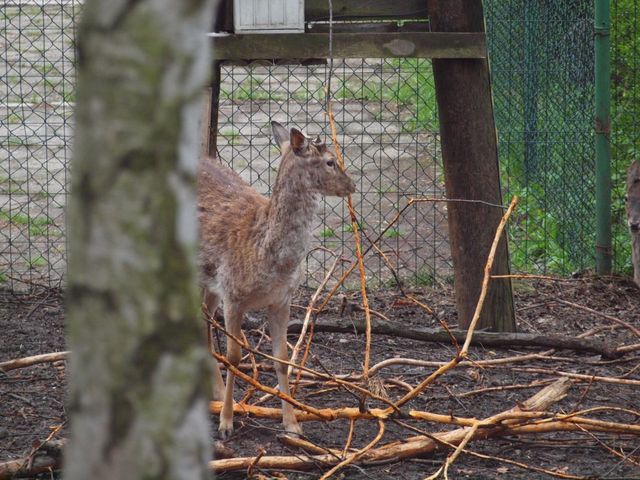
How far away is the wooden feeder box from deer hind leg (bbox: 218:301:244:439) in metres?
1.68

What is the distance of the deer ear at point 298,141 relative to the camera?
5.09 m

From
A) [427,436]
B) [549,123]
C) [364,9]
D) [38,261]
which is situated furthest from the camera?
[549,123]

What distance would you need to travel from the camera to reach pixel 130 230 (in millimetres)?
1235

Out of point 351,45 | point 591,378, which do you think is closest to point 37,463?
point 591,378

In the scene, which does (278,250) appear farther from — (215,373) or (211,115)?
(211,115)

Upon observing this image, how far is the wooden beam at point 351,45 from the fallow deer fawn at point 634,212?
2178 millimetres

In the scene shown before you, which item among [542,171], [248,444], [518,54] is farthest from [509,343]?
[518,54]

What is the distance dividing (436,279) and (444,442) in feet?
11.9

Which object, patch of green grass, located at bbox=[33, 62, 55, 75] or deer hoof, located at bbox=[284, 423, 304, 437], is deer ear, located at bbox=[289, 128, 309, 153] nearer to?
deer hoof, located at bbox=[284, 423, 304, 437]

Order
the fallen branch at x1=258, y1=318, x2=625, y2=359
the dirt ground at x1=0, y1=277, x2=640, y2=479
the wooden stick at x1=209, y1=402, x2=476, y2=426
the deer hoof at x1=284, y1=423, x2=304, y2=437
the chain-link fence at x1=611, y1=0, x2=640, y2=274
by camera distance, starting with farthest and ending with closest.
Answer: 1. the chain-link fence at x1=611, y1=0, x2=640, y2=274
2. the fallen branch at x1=258, y1=318, x2=625, y2=359
3. the deer hoof at x1=284, y1=423, x2=304, y2=437
4. the dirt ground at x1=0, y1=277, x2=640, y2=479
5. the wooden stick at x1=209, y1=402, x2=476, y2=426

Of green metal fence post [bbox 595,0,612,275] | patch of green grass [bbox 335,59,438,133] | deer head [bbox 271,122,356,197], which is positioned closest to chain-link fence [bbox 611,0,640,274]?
green metal fence post [bbox 595,0,612,275]

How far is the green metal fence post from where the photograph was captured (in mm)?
7547

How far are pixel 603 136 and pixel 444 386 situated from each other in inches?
119

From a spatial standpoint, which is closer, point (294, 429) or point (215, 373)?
point (294, 429)
